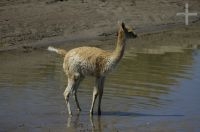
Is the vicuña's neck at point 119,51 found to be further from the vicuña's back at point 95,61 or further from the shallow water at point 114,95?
the shallow water at point 114,95

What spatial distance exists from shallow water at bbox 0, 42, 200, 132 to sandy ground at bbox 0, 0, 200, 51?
1483 mm

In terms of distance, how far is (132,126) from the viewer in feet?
35.8

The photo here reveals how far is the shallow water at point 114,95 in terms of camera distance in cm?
1106

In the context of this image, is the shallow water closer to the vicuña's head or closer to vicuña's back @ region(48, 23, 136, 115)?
vicuña's back @ region(48, 23, 136, 115)

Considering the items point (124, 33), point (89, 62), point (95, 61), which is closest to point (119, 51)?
point (124, 33)

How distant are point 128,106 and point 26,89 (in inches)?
94.2

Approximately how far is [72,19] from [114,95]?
8435 mm

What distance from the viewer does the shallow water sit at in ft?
36.3

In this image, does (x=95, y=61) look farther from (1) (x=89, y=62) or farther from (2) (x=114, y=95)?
(2) (x=114, y=95)

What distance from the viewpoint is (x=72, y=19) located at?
2138 cm

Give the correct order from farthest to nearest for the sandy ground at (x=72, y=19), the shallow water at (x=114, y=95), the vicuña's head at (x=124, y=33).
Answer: the sandy ground at (x=72, y=19), the vicuña's head at (x=124, y=33), the shallow water at (x=114, y=95)

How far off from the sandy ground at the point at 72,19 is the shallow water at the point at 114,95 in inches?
58.4

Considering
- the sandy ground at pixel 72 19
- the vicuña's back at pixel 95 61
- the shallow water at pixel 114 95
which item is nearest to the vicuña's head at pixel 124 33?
the vicuña's back at pixel 95 61

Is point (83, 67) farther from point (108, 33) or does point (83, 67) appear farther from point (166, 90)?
point (108, 33)
